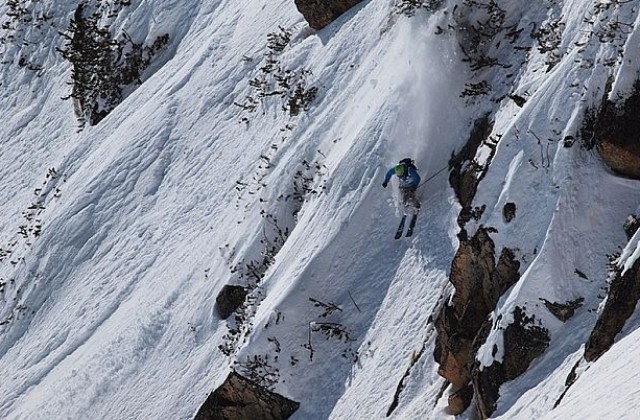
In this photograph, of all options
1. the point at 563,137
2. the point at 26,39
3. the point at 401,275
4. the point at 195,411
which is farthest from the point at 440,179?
the point at 26,39

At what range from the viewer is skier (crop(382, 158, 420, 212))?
1625 centimetres

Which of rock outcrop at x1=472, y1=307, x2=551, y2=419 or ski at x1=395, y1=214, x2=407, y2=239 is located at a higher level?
ski at x1=395, y1=214, x2=407, y2=239

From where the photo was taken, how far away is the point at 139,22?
90.7ft

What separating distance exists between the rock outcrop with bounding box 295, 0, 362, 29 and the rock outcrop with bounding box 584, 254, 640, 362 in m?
11.7

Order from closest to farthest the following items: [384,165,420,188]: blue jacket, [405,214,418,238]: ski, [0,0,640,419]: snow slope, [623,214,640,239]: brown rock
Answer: [623,214,640,239]: brown rock → [0,0,640,419]: snow slope → [384,165,420,188]: blue jacket → [405,214,418,238]: ski

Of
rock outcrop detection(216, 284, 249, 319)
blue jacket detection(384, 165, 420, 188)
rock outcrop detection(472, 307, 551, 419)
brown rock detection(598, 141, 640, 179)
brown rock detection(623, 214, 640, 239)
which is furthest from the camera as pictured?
rock outcrop detection(216, 284, 249, 319)

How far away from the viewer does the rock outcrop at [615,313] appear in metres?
10.9

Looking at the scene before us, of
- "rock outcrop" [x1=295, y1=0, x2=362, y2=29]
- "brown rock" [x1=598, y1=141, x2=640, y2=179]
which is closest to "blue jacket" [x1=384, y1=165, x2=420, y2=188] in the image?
"brown rock" [x1=598, y1=141, x2=640, y2=179]

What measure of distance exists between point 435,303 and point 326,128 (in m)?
5.35

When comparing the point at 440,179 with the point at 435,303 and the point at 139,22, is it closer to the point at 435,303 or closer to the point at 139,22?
the point at 435,303

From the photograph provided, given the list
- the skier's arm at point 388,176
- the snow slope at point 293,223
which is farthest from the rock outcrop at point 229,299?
the skier's arm at point 388,176

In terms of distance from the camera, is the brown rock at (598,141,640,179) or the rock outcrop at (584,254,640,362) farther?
the brown rock at (598,141,640,179)

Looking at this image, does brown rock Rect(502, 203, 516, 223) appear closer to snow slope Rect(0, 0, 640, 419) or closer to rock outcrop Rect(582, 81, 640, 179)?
snow slope Rect(0, 0, 640, 419)

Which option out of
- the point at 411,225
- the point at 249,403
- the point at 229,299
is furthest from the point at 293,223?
the point at 249,403
